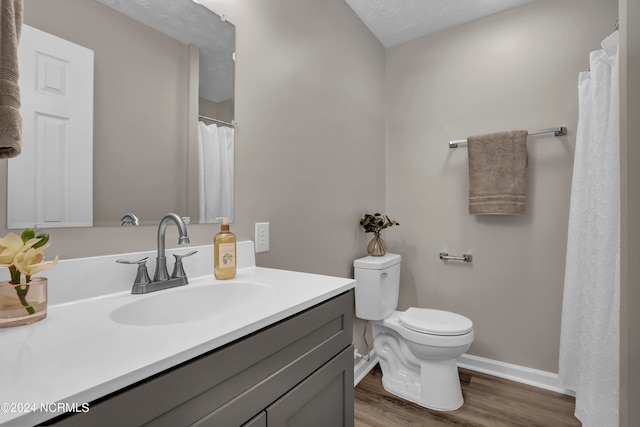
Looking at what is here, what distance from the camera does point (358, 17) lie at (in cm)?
210

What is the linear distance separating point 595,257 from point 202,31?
1935 mm

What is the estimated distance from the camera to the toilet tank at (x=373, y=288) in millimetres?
1870

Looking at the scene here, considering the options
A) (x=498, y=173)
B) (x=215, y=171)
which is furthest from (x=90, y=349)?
(x=498, y=173)

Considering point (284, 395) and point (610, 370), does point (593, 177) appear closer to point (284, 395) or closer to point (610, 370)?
point (610, 370)

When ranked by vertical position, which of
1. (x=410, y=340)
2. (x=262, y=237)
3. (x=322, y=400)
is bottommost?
(x=410, y=340)

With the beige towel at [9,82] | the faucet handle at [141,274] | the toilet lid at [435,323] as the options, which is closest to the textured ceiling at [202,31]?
the beige towel at [9,82]

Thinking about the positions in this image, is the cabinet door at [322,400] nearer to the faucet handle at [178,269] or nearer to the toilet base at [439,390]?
the faucet handle at [178,269]

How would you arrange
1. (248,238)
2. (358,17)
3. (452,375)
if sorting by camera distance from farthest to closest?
(358,17) → (452,375) → (248,238)

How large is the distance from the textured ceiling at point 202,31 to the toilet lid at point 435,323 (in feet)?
4.79

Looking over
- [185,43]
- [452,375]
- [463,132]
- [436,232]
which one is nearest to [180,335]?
[185,43]

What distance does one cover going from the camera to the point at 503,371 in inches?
79.7

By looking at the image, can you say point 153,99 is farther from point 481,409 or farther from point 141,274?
point 481,409

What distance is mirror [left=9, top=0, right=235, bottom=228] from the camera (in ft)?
2.85

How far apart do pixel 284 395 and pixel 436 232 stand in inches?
71.5
